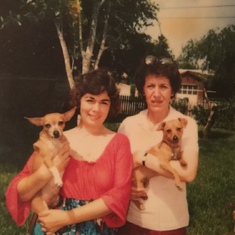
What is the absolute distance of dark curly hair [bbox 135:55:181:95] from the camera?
4.07ft

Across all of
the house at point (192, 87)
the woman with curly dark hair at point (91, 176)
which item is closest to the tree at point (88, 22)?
the house at point (192, 87)

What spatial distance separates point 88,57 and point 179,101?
1.42ft

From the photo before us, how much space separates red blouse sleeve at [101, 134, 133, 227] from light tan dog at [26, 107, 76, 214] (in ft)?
0.58

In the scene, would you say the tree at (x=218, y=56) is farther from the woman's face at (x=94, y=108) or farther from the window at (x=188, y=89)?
the woman's face at (x=94, y=108)

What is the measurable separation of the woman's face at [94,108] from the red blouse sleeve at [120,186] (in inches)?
4.1

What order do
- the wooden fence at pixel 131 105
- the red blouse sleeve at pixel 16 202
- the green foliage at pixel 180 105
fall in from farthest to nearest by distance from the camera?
the green foliage at pixel 180 105 → the wooden fence at pixel 131 105 → the red blouse sleeve at pixel 16 202

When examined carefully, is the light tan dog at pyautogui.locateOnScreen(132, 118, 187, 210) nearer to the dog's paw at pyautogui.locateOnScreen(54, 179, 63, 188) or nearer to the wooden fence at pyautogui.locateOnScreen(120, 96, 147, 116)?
the wooden fence at pyautogui.locateOnScreen(120, 96, 147, 116)

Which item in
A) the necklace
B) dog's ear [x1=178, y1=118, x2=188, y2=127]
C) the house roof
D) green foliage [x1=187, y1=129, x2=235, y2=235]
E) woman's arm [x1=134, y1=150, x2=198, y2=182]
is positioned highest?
the house roof

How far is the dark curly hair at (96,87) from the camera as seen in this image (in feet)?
3.77

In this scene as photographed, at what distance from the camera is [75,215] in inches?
42.2

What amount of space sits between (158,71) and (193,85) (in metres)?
0.29

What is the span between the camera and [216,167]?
1704 mm

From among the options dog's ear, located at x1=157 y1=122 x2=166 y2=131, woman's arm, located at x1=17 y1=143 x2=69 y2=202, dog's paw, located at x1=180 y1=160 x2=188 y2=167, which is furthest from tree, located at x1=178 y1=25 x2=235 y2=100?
woman's arm, located at x1=17 y1=143 x2=69 y2=202

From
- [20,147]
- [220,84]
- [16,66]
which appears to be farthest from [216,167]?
[16,66]
